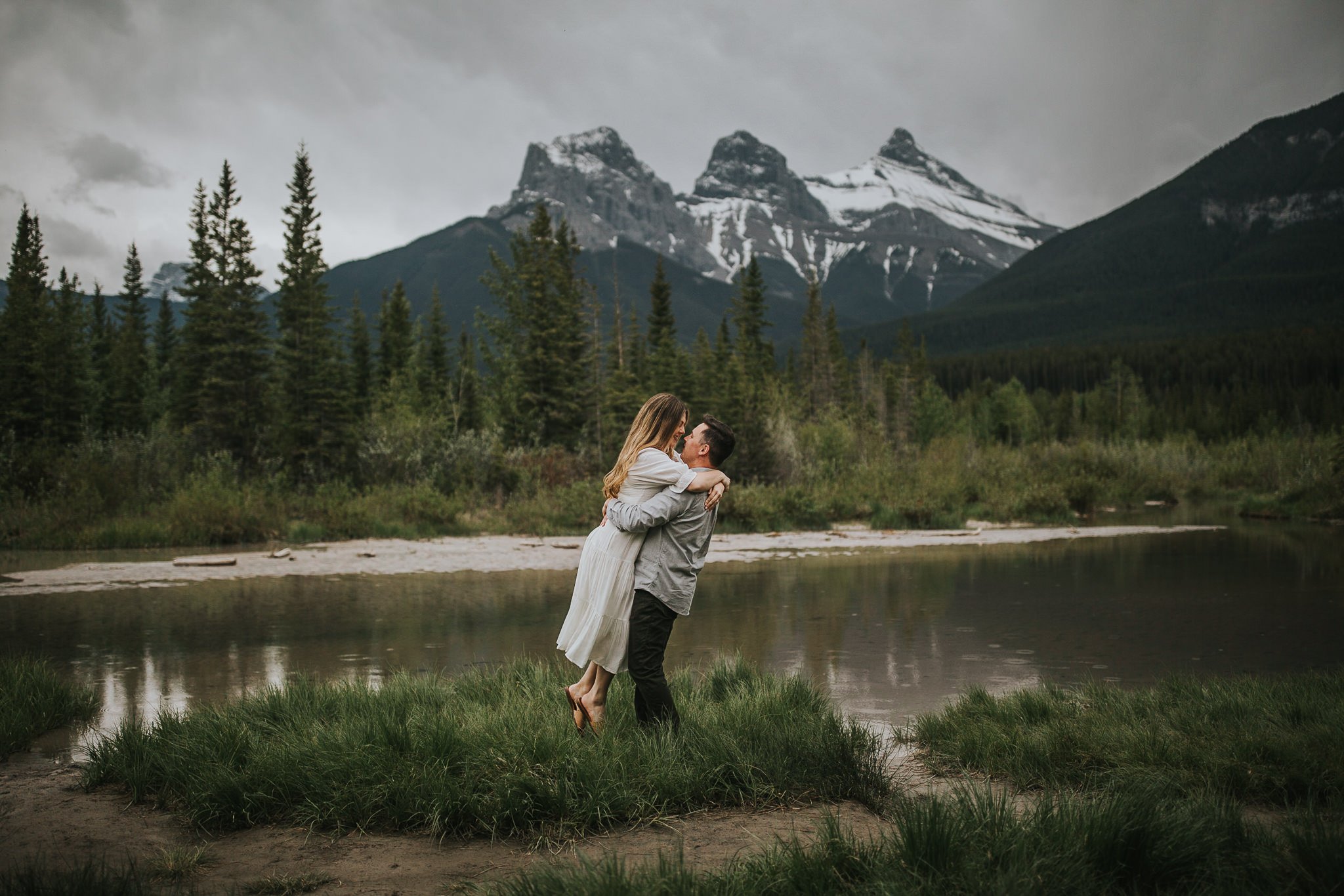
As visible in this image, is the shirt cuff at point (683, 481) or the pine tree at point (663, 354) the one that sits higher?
the pine tree at point (663, 354)

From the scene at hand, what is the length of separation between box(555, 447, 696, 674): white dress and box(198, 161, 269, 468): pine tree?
1283 inches

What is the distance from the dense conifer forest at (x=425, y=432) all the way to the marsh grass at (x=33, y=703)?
50.5 feet

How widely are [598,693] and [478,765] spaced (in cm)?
99

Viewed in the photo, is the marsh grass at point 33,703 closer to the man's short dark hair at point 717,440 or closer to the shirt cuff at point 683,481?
the shirt cuff at point 683,481

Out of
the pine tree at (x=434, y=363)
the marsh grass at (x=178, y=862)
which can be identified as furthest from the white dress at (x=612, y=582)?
the pine tree at (x=434, y=363)

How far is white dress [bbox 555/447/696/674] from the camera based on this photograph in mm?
5367

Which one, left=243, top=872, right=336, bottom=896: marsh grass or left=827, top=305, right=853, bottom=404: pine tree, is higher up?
left=827, top=305, right=853, bottom=404: pine tree

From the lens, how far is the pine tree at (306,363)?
3284 centimetres

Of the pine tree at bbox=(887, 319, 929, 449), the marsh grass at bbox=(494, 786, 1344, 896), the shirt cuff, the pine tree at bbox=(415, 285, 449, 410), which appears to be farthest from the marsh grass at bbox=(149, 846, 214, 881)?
the pine tree at bbox=(887, 319, 929, 449)

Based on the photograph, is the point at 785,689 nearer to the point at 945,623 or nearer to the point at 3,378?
the point at 945,623

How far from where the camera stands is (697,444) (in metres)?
5.75

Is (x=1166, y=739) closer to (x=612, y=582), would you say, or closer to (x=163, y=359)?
(x=612, y=582)

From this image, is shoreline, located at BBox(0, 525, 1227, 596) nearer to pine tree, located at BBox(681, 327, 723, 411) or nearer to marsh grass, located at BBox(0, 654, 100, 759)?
marsh grass, located at BBox(0, 654, 100, 759)

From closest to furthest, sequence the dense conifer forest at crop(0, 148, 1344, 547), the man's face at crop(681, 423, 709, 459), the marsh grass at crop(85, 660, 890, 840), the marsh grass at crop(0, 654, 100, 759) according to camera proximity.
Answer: the marsh grass at crop(85, 660, 890, 840) → the man's face at crop(681, 423, 709, 459) → the marsh grass at crop(0, 654, 100, 759) → the dense conifer forest at crop(0, 148, 1344, 547)
